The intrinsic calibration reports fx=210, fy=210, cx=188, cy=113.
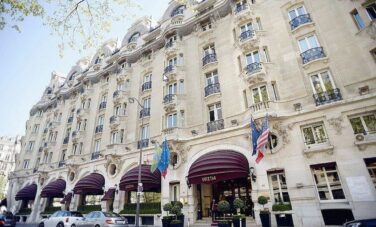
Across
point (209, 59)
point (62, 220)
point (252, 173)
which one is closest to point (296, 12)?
point (209, 59)

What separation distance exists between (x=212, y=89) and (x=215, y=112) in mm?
2264

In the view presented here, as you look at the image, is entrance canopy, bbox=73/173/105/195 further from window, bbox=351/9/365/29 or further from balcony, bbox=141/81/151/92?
window, bbox=351/9/365/29

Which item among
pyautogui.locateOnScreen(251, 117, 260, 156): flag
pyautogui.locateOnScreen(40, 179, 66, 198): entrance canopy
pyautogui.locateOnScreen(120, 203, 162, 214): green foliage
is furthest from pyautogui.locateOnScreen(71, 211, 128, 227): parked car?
pyautogui.locateOnScreen(40, 179, 66, 198): entrance canopy

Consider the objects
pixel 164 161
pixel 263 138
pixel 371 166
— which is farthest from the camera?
pixel 164 161

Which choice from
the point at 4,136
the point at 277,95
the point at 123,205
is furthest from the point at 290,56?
the point at 4,136

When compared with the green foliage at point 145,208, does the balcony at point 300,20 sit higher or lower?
higher

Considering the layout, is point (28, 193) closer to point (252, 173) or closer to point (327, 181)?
point (252, 173)

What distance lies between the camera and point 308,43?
16406mm

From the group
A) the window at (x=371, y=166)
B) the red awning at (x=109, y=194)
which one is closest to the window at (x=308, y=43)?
the window at (x=371, y=166)

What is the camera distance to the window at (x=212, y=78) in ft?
67.4

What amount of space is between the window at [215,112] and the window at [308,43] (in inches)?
315

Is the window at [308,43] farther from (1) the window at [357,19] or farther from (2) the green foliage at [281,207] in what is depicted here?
(2) the green foliage at [281,207]

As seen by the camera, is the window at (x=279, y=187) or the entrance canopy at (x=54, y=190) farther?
the entrance canopy at (x=54, y=190)

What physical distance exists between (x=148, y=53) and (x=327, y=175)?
23.8 meters
